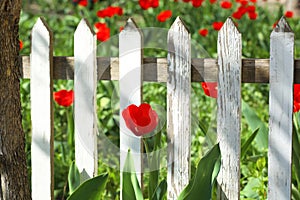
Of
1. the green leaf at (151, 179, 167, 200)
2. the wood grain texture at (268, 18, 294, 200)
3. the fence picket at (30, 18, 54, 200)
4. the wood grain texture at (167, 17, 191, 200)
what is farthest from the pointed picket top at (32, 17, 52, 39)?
the wood grain texture at (268, 18, 294, 200)

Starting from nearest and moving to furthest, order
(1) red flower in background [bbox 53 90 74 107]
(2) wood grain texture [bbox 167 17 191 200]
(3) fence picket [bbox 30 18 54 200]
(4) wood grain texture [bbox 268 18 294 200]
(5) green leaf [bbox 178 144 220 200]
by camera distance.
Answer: (5) green leaf [bbox 178 144 220 200]
(4) wood grain texture [bbox 268 18 294 200]
(2) wood grain texture [bbox 167 17 191 200]
(3) fence picket [bbox 30 18 54 200]
(1) red flower in background [bbox 53 90 74 107]

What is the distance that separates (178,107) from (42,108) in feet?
1.82

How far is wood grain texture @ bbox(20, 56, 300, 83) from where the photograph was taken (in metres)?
2.58

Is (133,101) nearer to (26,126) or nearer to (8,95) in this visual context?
(8,95)

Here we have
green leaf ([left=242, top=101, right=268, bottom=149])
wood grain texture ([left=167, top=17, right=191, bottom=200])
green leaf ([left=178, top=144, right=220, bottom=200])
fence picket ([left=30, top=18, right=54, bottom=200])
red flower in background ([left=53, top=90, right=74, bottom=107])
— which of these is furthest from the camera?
red flower in background ([left=53, top=90, right=74, bottom=107])

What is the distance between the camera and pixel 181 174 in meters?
2.69

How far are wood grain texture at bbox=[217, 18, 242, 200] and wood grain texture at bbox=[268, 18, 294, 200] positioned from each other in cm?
12

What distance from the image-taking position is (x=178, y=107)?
266 cm

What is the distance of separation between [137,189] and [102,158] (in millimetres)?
1377

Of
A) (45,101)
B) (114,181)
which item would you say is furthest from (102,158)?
(45,101)

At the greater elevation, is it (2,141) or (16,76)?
(16,76)

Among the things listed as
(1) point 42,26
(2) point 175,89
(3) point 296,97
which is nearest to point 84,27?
(1) point 42,26

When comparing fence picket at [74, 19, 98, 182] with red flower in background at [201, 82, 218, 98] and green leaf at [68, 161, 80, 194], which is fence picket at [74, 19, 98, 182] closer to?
→ green leaf at [68, 161, 80, 194]

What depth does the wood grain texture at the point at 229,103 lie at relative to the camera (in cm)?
256
